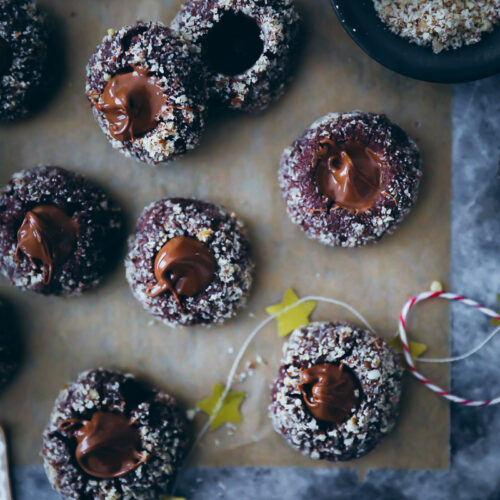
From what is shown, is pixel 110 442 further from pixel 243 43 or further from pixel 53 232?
pixel 243 43

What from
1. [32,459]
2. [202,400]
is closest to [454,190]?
[202,400]

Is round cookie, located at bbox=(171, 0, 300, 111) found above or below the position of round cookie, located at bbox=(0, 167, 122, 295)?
above

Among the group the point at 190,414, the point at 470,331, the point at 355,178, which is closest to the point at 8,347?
the point at 190,414

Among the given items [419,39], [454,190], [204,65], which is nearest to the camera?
[419,39]

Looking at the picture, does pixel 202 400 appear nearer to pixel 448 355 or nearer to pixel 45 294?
pixel 45 294

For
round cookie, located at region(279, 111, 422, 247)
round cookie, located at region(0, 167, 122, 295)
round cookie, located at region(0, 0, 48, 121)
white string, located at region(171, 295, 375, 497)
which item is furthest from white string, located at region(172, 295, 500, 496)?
round cookie, located at region(0, 0, 48, 121)

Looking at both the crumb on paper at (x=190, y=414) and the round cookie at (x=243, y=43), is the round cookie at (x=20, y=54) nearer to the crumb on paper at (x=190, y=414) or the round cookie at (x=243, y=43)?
the round cookie at (x=243, y=43)

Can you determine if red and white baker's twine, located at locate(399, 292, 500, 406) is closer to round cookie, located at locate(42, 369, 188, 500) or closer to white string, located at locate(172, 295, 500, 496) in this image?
white string, located at locate(172, 295, 500, 496)
